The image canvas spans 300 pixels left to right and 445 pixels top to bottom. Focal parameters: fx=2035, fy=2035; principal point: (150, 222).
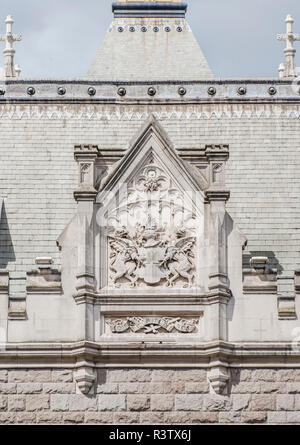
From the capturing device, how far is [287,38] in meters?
41.2

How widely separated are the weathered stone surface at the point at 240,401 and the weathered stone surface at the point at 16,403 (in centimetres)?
320

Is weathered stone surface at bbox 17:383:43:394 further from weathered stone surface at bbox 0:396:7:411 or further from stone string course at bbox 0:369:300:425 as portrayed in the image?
weathered stone surface at bbox 0:396:7:411

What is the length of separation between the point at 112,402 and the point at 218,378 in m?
1.65

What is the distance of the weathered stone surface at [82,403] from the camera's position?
101 ft

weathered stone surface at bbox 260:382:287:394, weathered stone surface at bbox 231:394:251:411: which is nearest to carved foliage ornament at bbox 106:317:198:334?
weathered stone surface at bbox 231:394:251:411

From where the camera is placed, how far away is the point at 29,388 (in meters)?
31.0

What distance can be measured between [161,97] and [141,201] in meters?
5.47

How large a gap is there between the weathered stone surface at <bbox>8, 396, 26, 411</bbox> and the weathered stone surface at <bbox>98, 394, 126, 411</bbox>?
1.17 metres

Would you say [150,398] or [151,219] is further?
[151,219]

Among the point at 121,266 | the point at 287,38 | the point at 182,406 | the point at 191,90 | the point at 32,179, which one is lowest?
the point at 182,406

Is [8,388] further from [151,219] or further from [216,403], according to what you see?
[151,219]

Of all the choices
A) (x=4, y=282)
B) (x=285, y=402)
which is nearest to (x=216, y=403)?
(x=285, y=402)

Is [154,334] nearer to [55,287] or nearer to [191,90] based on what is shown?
[55,287]

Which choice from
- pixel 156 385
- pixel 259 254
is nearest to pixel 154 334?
pixel 156 385
